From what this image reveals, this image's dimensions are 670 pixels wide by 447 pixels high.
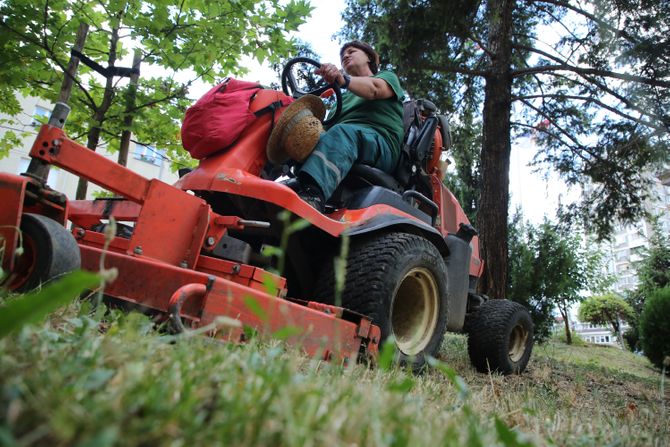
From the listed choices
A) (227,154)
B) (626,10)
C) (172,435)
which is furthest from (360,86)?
(626,10)

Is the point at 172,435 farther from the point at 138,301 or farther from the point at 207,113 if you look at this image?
the point at 207,113

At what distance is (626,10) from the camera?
22.7 ft

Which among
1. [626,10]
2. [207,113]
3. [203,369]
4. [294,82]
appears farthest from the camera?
[626,10]

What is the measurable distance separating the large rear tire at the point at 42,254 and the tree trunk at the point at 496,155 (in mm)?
6313

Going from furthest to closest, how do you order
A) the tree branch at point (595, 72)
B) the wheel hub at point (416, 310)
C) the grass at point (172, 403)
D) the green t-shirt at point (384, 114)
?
1. the tree branch at point (595, 72)
2. the green t-shirt at point (384, 114)
3. the wheel hub at point (416, 310)
4. the grass at point (172, 403)

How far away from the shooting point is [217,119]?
2.73m

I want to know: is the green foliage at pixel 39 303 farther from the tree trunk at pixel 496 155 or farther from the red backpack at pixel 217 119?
the tree trunk at pixel 496 155

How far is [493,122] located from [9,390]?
806cm

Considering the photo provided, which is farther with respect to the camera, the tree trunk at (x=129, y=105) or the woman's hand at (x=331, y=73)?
the tree trunk at (x=129, y=105)

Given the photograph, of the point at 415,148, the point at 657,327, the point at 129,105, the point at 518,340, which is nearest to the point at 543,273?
the point at 657,327

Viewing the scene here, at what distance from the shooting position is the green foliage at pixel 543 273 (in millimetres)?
12375

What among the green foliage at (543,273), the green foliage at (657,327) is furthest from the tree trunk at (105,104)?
the green foliage at (657,327)

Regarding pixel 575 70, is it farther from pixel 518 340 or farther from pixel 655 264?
pixel 655 264

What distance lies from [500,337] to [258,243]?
2414mm
